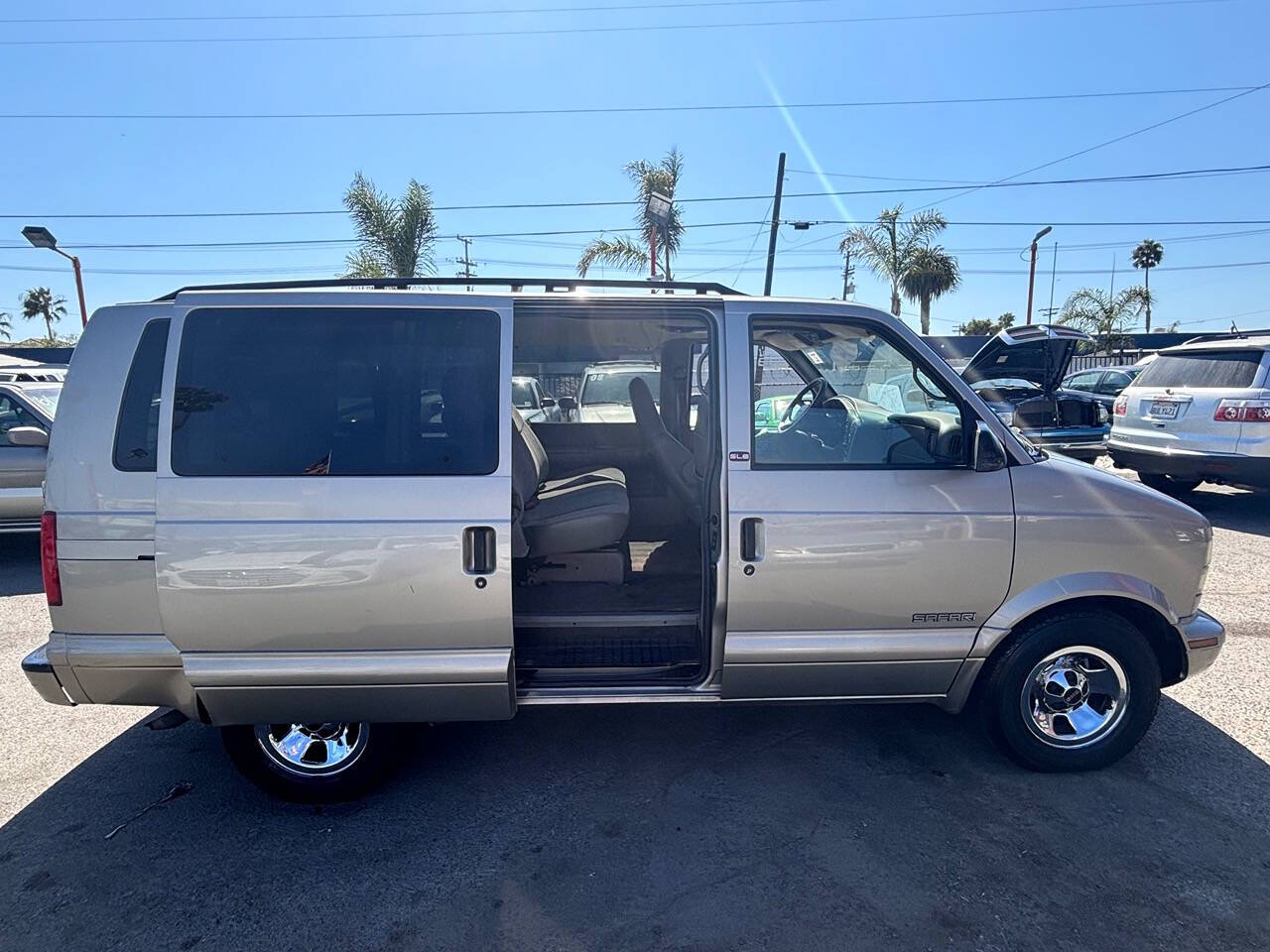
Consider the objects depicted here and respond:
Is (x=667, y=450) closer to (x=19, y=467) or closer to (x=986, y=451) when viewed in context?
(x=986, y=451)

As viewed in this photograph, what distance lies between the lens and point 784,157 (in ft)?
60.1

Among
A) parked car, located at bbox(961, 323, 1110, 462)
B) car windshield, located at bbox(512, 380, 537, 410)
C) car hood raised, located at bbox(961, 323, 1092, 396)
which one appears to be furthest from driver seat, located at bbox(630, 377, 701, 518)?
car windshield, located at bbox(512, 380, 537, 410)

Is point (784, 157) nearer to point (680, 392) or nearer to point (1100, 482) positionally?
point (680, 392)

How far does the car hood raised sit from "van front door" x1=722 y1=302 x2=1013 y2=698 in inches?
→ 147

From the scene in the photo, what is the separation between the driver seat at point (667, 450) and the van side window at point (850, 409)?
0.63 m

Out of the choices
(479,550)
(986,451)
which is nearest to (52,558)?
(479,550)

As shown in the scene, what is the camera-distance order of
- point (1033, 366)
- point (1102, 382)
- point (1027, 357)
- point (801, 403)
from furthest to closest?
point (1102, 382), point (1033, 366), point (1027, 357), point (801, 403)

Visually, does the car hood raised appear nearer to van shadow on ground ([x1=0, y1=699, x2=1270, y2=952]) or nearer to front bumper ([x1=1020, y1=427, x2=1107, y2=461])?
front bumper ([x1=1020, y1=427, x2=1107, y2=461])

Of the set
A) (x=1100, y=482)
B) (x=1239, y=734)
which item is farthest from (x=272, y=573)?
(x=1239, y=734)

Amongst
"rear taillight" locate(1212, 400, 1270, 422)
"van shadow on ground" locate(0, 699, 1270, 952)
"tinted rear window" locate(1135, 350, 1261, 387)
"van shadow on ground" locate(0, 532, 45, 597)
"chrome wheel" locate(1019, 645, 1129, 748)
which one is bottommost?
"van shadow on ground" locate(0, 699, 1270, 952)

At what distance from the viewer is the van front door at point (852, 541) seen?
2.90 m

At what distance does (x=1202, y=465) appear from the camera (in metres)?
7.71

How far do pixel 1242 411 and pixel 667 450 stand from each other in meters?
6.88

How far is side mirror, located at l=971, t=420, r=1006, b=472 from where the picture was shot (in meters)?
2.91
